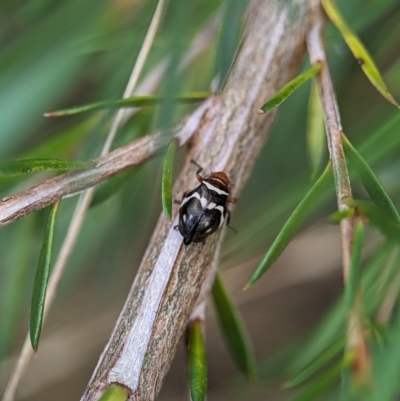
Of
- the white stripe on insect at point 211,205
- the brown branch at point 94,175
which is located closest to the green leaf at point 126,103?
the brown branch at point 94,175

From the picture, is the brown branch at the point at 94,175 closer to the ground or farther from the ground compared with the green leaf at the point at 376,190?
farther from the ground

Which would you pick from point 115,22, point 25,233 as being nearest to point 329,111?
point 25,233

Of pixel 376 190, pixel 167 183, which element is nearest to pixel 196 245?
pixel 167 183

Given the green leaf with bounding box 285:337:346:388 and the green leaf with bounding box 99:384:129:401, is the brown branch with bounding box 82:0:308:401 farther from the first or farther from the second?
the green leaf with bounding box 285:337:346:388

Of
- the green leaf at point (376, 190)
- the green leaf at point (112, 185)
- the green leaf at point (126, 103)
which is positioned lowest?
the green leaf at point (376, 190)

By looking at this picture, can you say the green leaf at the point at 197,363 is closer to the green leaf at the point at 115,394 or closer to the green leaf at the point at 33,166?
the green leaf at the point at 115,394

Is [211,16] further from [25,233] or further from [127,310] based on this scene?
[127,310]

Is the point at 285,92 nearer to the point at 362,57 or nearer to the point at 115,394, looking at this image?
the point at 362,57
